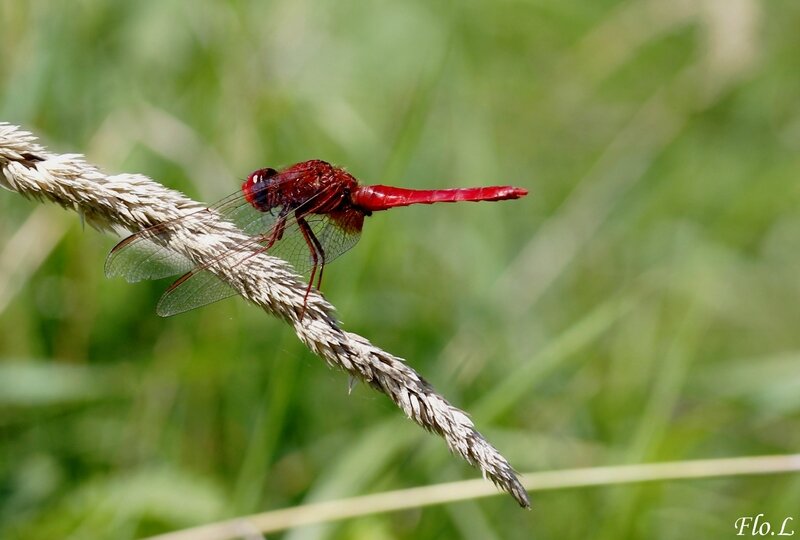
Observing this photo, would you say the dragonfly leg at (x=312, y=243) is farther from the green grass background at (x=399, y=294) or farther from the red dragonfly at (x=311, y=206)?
the green grass background at (x=399, y=294)

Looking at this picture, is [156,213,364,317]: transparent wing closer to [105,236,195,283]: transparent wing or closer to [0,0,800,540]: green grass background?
[105,236,195,283]: transparent wing

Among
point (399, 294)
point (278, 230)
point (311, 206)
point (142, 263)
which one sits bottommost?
point (142, 263)

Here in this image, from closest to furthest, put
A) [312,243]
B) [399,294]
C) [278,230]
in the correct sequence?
[278,230] < [312,243] < [399,294]

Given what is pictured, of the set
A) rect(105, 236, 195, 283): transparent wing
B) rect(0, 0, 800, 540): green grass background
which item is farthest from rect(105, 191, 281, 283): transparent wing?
rect(0, 0, 800, 540): green grass background

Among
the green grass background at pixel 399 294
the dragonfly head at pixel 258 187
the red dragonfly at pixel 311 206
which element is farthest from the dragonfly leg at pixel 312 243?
the green grass background at pixel 399 294

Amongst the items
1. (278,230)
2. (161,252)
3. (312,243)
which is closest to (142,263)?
(161,252)

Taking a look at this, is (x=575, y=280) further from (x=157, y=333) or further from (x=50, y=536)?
(x=50, y=536)

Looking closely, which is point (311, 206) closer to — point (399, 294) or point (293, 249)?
point (293, 249)
